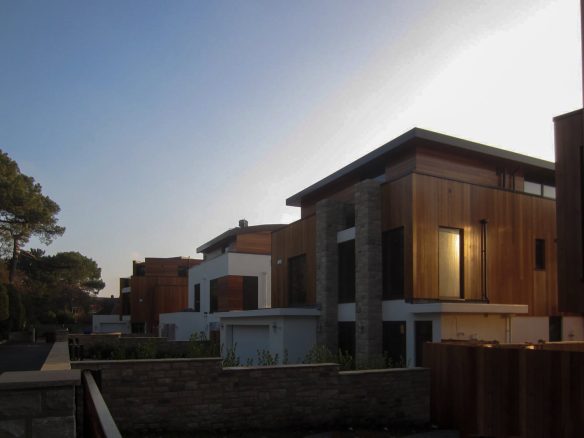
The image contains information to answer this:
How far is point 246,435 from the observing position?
403 inches

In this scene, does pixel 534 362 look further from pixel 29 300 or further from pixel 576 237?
pixel 29 300

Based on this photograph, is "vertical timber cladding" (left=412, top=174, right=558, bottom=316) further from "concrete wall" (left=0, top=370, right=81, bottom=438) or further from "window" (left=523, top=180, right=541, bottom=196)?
"concrete wall" (left=0, top=370, right=81, bottom=438)

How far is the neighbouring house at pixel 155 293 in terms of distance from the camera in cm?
4697

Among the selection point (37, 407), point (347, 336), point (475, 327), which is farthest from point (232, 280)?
point (37, 407)

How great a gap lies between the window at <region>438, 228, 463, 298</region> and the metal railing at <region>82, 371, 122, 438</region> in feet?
40.9

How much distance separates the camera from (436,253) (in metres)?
16.0

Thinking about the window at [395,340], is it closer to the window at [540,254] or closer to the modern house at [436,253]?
the modern house at [436,253]

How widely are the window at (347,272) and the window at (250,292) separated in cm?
1190

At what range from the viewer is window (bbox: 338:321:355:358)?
18.4m

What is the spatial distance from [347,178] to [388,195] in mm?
4447

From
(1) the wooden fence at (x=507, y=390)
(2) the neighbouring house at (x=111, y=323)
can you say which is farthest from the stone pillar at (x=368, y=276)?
(2) the neighbouring house at (x=111, y=323)

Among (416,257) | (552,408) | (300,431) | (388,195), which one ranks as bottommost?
(300,431)

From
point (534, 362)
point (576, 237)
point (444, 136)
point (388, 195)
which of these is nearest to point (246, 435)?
point (534, 362)

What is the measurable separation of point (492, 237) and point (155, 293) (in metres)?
34.8
